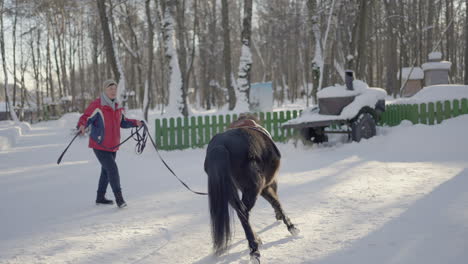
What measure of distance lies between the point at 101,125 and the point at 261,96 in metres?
8.24

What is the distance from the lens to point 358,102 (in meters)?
9.34

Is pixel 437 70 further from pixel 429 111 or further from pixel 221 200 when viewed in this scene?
pixel 221 200

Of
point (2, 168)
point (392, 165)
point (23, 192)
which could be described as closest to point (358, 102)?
point (392, 165)

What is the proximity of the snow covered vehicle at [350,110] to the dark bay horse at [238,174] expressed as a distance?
5.87 m

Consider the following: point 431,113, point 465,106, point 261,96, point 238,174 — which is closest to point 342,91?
point 431,113

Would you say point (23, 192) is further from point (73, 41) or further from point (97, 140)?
point (73, 41)

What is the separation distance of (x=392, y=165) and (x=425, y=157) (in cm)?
107

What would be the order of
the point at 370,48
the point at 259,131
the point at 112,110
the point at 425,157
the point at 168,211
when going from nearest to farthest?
the point at 259,131, the point at 168,211, the point at 112,110, the point at 425,157, the point at 370,48

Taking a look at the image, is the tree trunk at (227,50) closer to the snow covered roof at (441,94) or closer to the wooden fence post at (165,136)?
the wooden fence post at (165,136)

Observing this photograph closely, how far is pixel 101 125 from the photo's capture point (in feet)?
17.0

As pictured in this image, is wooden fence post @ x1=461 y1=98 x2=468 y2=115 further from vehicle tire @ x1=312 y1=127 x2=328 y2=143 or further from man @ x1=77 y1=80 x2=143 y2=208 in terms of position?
man @ x1=77 y1=80 x2=143 y2=208

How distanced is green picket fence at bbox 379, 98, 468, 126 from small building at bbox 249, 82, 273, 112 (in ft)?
13.1

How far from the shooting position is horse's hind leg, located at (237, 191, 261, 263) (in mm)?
3162

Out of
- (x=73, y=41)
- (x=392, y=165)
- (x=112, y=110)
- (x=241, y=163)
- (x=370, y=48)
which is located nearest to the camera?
(x=241, y=163)
